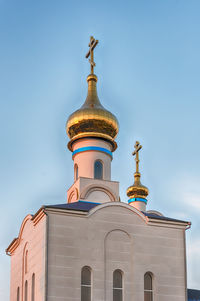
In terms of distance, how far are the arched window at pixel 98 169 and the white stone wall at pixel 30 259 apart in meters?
2.88

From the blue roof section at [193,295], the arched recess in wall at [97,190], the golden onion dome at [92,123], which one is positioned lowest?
the blue roof section at [193,295]

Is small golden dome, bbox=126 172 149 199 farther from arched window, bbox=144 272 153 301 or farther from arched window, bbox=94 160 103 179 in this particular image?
arched window, bbox=144 272 153 301

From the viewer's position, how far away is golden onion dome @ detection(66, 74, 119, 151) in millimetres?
24016

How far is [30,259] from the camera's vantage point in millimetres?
21500

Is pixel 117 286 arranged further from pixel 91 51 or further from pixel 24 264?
pixel 91 51

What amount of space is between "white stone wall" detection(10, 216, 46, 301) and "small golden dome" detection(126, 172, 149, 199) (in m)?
12.4

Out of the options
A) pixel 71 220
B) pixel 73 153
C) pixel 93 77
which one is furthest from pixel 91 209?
pixel 93 77

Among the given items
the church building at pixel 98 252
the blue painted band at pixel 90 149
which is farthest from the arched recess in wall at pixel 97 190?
the blue painted band at pixel 90 149

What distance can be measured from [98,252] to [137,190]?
49.1ft

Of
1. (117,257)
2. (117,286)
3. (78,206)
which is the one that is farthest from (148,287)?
(78,206)

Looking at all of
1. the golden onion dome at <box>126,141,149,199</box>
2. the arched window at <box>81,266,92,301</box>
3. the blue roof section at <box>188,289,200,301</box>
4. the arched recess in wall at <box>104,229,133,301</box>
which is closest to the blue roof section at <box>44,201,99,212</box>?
the arched recess in wall at <box>104,229,133,301</box>

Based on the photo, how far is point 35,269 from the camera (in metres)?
20.7

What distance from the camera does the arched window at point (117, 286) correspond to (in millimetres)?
20266

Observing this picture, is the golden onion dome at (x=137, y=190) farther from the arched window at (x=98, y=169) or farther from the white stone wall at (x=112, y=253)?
the white stone wall at (x=112, y=253)
